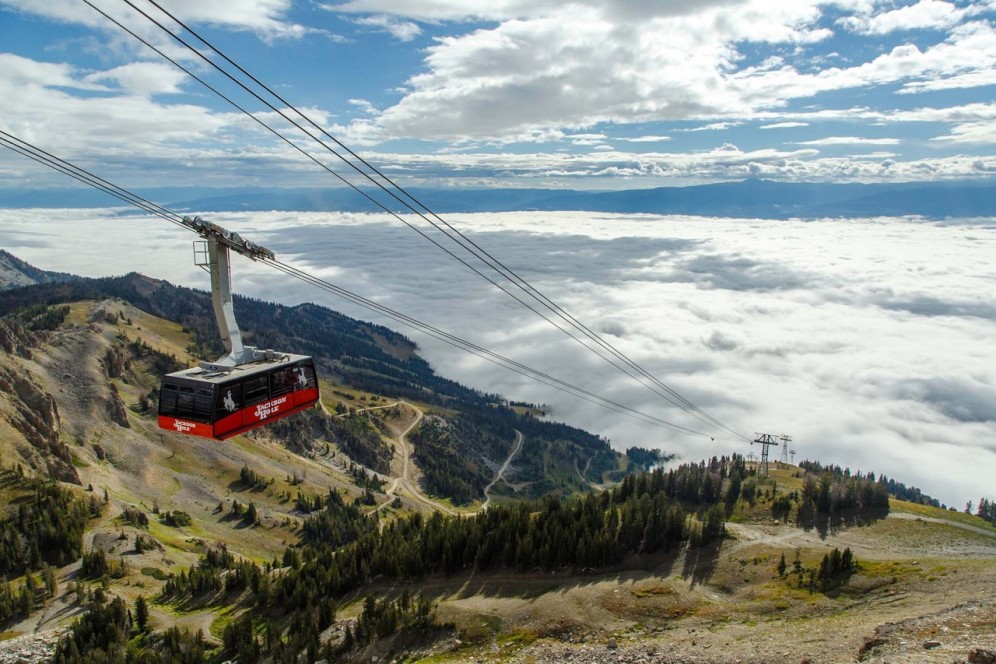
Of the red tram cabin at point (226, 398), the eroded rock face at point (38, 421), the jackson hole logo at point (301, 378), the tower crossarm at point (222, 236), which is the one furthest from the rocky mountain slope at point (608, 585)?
the tower crossarm at point (222, 236)

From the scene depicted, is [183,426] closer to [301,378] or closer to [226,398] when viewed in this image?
[226,398]

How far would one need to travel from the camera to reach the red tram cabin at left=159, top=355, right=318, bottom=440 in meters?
35.6

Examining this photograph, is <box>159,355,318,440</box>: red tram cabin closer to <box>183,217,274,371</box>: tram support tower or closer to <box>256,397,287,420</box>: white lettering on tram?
<box>256,397,287,420</box>: white lettering on tram

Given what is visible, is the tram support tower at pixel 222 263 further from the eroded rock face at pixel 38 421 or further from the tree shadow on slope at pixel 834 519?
the eroded rock face at pixel 38 421

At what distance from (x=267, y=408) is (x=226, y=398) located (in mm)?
4069

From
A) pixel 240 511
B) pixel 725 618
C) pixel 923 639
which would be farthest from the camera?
pixel 240 511

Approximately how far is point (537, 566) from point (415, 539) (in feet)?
70.3

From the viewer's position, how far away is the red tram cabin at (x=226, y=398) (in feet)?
117

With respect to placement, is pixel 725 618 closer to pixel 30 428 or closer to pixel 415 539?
pixel 415 539

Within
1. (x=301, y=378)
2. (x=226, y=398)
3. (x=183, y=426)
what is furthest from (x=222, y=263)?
(x=301, y=378)

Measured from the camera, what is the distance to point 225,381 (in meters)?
35.8

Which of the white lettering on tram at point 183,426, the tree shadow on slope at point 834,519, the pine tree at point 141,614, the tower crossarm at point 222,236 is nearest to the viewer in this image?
the tower crossarm at point 222,236

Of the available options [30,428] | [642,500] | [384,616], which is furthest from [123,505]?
[642,500]

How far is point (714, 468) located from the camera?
5256 inches
